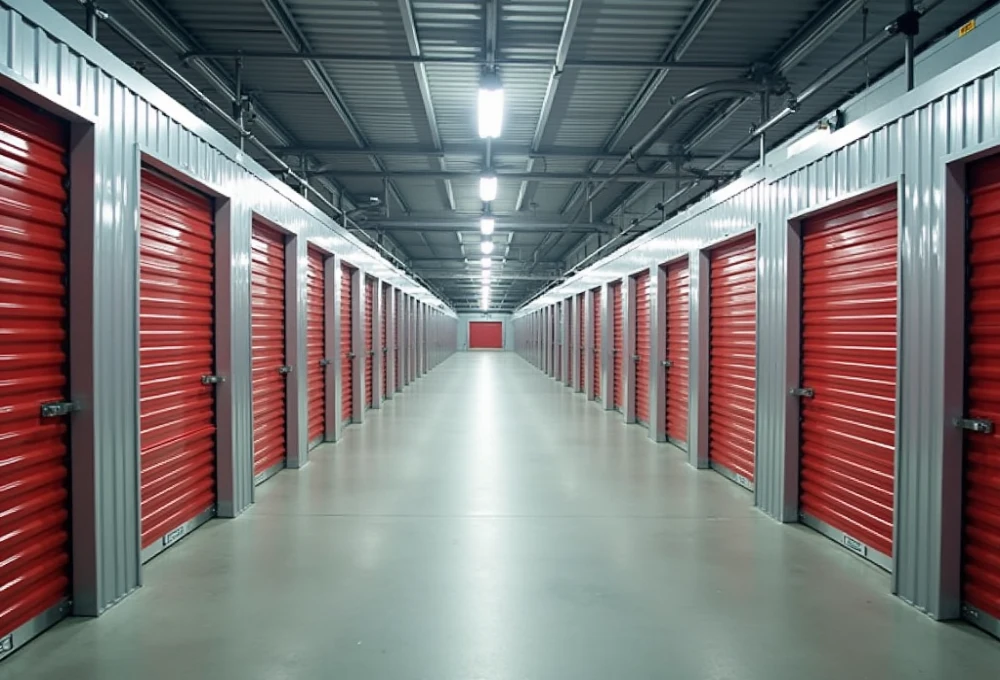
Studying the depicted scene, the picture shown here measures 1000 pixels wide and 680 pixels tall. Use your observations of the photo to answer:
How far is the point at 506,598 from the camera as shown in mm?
3352

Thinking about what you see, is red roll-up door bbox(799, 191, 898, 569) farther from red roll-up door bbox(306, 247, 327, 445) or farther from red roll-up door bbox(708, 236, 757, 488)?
red roll-up door bbox(306, 247, 327, 445)

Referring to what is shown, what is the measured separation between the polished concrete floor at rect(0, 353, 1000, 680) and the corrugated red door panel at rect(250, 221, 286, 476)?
514 millimetres

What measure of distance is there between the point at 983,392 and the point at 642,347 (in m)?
6.45

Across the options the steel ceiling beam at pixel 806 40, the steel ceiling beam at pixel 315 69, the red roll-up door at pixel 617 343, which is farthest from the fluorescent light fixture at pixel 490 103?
the red roll-up door at pixel 617 343

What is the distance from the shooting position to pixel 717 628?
303 centimetres

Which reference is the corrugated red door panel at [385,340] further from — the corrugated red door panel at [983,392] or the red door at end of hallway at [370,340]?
the corrugated red door panel at [983,392]

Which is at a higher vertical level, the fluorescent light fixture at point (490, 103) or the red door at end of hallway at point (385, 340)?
the fluorescent light fixture at point (490, 103)

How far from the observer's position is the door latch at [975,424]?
9.84 feet

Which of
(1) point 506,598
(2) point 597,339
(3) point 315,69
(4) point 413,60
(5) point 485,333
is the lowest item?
(1) point 506,598

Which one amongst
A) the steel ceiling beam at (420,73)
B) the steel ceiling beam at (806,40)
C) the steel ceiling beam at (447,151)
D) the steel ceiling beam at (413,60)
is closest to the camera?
the steel ceiling beam at (806,40)

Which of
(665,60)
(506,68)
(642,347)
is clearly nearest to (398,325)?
(642,347)

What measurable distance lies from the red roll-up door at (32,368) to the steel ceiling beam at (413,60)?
127 inches

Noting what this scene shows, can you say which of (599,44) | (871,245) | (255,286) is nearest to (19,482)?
(255,286)

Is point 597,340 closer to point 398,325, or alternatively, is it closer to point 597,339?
point 597,339
